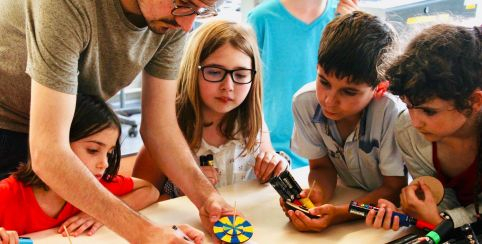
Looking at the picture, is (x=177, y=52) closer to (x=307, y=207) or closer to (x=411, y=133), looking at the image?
(x=307, y=207)

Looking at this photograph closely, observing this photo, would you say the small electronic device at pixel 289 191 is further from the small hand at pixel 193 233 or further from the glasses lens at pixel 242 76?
the glasses lens at pixel 242 76

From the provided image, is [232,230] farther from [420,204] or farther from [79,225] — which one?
[420,204]

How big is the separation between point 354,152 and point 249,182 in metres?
0.36

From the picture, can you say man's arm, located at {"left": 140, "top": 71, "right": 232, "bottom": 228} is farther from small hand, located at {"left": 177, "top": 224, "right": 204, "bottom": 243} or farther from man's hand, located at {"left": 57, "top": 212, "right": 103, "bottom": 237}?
man's hand, located at {"left": 57, "top": 212, "right": 103, "bottom": 237}

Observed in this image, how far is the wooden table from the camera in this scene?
1094mm

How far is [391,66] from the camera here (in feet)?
3.75

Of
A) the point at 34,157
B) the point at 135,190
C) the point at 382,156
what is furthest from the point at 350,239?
the point at 34,157

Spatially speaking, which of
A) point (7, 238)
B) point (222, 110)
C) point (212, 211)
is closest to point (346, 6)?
point (222, 110)

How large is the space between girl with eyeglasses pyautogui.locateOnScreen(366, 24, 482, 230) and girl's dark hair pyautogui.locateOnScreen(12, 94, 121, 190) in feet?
2.47

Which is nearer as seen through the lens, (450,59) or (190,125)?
(450,59)

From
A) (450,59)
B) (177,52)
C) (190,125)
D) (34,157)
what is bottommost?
(190,125)

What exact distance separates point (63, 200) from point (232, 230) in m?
0.47

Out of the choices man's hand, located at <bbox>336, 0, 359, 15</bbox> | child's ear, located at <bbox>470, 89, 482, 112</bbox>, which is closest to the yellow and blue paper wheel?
child's ear, located at <bbox>470, 89, 482, 112</bbox>

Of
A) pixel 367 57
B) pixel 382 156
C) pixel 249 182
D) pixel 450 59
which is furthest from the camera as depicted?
pixel 249 182
